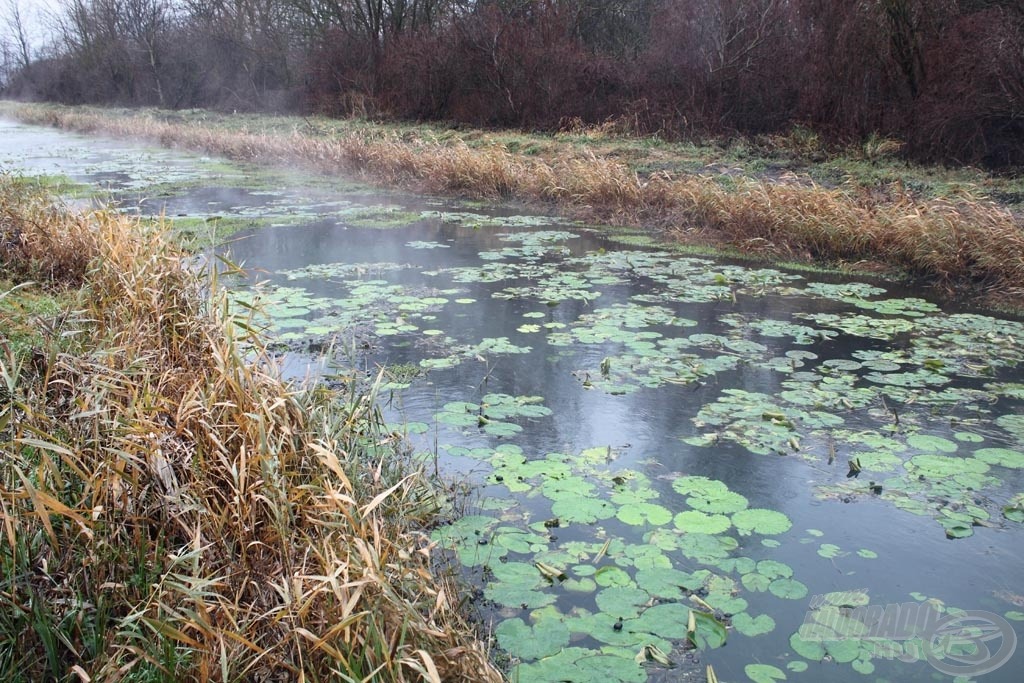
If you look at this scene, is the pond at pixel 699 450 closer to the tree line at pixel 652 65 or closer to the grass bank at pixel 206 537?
the grass bank at pixel 206 537

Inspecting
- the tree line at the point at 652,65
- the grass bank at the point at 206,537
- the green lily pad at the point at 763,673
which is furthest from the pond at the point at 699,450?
the tree line at the point at 652,65

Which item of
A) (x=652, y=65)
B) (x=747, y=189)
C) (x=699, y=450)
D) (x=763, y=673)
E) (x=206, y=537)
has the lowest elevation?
(x=763, y=673)

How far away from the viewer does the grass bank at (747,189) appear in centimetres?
796

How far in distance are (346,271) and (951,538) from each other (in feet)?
19.8

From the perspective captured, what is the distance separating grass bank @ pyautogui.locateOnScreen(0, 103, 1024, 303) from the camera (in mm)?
7961

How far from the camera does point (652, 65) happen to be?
1655 centimetres

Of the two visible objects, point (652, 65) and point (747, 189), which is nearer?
→ point (747, 189)

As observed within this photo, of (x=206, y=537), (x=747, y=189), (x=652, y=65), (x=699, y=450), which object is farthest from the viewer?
(x=652, y=65)

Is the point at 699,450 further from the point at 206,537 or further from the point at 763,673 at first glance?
the point at 206,537

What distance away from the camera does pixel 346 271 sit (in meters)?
8.21

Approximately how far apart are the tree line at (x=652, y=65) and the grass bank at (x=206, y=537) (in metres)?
10.5

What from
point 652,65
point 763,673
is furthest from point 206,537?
point 652,65

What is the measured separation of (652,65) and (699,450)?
45.1ft

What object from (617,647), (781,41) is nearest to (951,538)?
(617,647)
